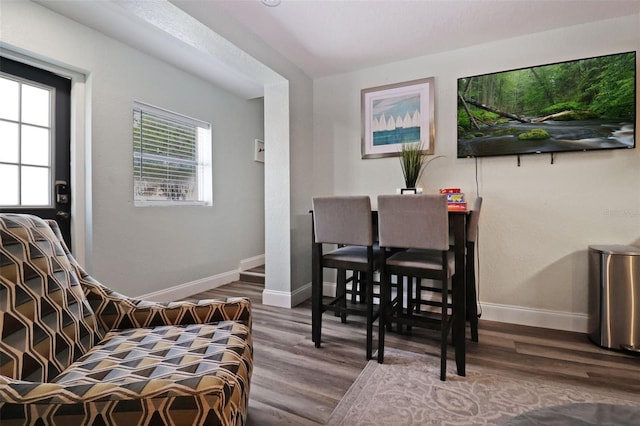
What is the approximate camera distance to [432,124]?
2846 mm

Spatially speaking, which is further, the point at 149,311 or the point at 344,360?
the point at 344,360

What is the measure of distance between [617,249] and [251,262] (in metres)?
3.75

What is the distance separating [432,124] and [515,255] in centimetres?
138

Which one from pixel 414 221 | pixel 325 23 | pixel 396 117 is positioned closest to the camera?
pixel 414 221

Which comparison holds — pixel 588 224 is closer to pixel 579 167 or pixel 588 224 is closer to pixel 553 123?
pixel 579 167

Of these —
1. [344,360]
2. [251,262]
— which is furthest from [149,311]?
[251,262]

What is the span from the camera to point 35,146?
7.48 feet

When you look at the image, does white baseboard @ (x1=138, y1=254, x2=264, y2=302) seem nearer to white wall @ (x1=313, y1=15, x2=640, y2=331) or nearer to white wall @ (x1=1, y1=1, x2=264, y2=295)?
white wall @ (x1=1, y1=1, x2=264, y2=295)

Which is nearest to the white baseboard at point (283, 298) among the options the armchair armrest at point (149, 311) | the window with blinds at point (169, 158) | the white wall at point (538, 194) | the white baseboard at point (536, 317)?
the window with blinds at point (169, 158)

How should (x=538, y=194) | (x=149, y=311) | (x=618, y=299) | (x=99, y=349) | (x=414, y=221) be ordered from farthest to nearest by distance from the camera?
(x=538, y=194)
(x=618, y=299)
(x=414, y=221)
(x=149, y=311)
(x=99, y=349)

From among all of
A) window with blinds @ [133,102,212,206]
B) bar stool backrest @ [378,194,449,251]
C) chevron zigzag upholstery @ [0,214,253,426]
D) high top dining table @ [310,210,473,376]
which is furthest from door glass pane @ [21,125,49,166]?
high top dining table @ [310,210,473,376]

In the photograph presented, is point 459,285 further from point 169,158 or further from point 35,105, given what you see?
point 35,105

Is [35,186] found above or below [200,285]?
above

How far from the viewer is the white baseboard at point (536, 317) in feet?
7.92
